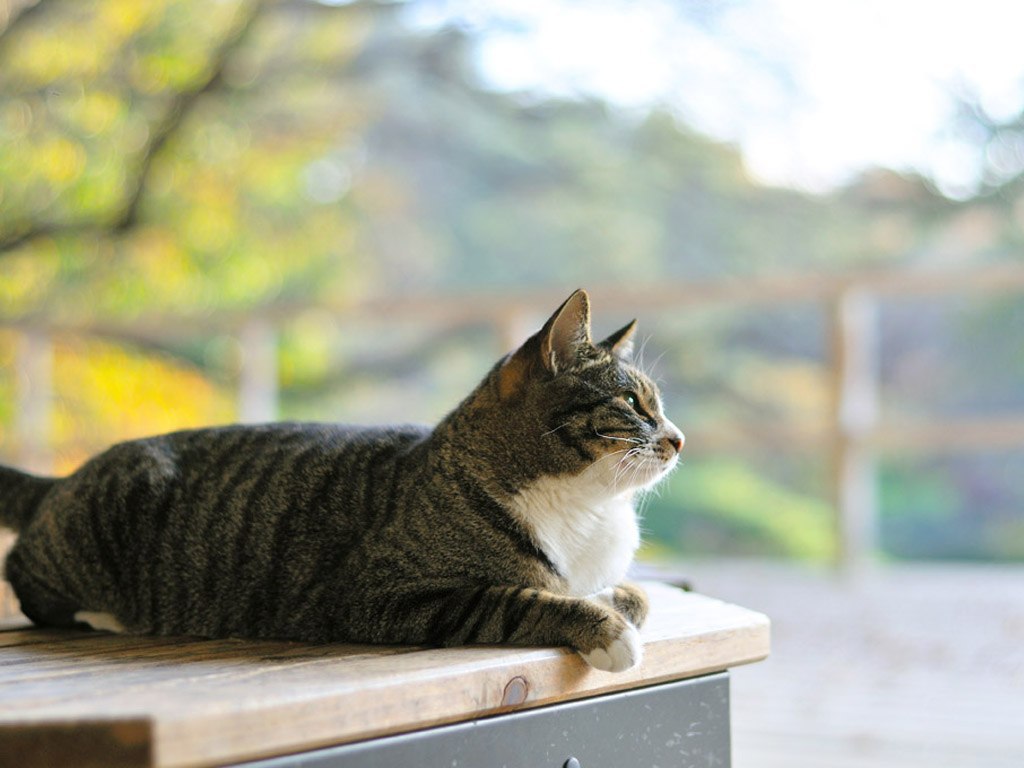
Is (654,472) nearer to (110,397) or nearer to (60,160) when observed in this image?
(110,397)

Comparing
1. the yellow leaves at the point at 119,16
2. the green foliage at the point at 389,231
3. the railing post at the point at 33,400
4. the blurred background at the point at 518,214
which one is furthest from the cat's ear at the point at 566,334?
the yellow leaves at the point at 119,16

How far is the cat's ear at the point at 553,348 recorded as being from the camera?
1.22 meters

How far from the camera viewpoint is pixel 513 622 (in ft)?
3.51

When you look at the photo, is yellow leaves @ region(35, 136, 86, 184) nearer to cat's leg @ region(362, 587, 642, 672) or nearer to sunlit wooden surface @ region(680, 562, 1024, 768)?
sunlit wooden surface @ region(680, 562, 1024, 768)

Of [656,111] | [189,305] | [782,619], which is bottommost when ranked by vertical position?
[782,619]

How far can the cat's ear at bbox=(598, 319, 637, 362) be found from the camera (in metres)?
1.33

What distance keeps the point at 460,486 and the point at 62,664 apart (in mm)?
439

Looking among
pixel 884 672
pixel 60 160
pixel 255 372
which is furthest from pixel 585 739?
pixel 60 160

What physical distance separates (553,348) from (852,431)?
8.47ft

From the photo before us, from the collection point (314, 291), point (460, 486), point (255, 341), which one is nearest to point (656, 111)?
point (314, 291)

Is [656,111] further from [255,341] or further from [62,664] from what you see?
[62,664]

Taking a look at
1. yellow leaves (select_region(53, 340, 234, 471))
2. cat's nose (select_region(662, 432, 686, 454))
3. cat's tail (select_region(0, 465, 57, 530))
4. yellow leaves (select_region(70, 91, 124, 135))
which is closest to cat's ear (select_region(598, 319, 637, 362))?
cat's nose (select_region(662, 432, 686, 454))

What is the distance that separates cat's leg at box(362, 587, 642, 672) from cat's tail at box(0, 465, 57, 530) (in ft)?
2.07

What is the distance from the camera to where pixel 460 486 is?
3.96ft
